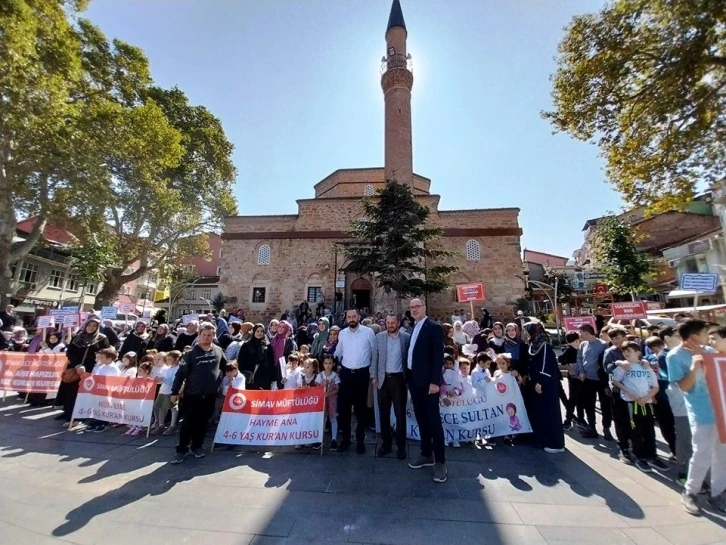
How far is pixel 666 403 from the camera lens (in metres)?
4.54

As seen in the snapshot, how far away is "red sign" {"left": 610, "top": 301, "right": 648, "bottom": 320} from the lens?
35.2 feet

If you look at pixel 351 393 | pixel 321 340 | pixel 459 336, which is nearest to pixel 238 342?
pixel 321 340

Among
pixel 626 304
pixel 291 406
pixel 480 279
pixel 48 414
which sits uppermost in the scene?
pixel 480 279

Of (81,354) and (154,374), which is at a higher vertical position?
(81,354)

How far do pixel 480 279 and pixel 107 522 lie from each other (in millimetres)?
22752

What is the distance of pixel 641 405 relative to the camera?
419cm

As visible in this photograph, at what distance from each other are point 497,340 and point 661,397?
2.57 m

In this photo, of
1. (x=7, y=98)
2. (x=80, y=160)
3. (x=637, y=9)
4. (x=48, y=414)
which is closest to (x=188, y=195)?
(x=80, y=160)

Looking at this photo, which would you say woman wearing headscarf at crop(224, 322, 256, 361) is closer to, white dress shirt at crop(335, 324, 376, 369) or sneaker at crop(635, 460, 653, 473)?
white dress shirt at crop(335, 324, 376, 369)

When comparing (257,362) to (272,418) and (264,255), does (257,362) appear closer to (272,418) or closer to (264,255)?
(272,418)

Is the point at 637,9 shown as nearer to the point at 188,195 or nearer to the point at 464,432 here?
the point at 464,432

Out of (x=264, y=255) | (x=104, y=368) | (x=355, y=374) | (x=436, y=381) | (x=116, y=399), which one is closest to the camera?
(x=436, y=381)

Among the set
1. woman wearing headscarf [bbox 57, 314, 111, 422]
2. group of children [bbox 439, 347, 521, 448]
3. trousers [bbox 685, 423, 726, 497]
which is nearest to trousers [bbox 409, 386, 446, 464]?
group of children [bbox 439, 347, 521, 448]

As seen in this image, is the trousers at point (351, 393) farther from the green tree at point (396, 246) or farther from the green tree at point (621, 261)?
the green tree at point (621, 261)
